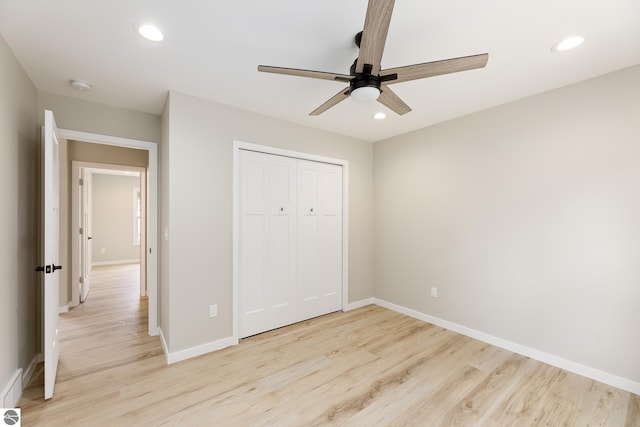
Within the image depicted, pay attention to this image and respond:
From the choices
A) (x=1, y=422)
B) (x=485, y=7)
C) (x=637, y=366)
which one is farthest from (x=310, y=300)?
(x=485, y=7)

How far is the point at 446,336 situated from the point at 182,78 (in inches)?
144

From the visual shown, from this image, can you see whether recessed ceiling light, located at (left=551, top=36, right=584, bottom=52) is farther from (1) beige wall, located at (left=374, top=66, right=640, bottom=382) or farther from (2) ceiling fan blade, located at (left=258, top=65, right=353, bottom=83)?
(2) ceiling fan blade, located at (left=258, top=65, right=353, bottom=83)

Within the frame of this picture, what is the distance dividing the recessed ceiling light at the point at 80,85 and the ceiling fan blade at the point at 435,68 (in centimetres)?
250

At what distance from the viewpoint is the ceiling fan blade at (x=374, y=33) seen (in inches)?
45.5

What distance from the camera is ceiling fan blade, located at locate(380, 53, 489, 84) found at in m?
1.45

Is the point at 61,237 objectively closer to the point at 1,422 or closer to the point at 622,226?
the point at 1,422

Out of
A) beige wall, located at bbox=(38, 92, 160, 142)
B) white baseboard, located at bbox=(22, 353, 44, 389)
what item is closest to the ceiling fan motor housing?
beige wall, located at bbox=(38, 92, 160, 142)

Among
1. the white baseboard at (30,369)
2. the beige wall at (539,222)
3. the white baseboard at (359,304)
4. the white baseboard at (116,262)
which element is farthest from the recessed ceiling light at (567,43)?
the white baseboard at (116,262)

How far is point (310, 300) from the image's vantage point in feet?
11.8

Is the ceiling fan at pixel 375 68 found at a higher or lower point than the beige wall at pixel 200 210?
higher

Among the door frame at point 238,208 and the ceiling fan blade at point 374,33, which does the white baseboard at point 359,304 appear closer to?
the door frame at point 238,208

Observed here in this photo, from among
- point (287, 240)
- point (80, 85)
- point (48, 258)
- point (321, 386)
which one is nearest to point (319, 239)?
point (287, 240)

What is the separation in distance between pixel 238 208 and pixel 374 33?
7.05 feet

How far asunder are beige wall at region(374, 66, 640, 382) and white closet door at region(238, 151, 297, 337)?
1619 mm
